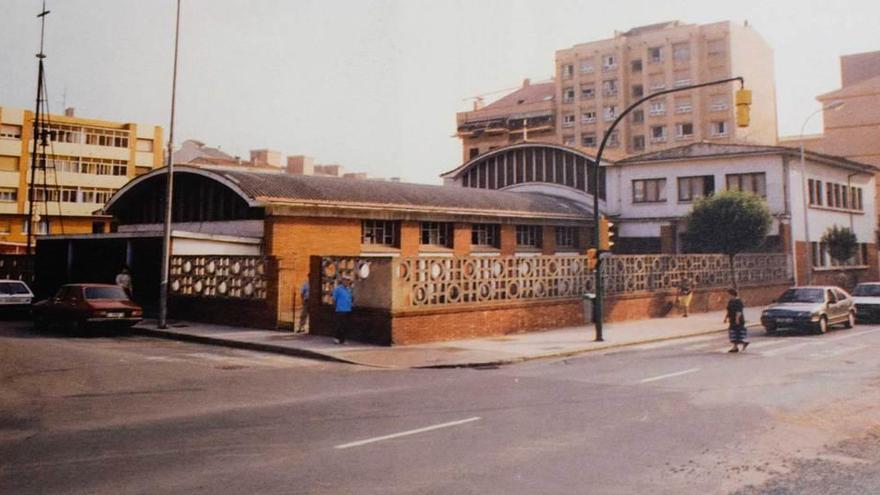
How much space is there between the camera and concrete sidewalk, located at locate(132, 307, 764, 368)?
587 inches

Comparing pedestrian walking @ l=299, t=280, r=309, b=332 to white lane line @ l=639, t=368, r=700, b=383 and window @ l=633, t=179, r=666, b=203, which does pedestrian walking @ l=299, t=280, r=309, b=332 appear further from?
window @ l=633, t=179, r=666, b=203

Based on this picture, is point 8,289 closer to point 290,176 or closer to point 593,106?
point 290,176

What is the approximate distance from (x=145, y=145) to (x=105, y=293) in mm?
49400

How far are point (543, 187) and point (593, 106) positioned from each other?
3036 cm

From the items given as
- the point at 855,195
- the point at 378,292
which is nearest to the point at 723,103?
the point at 855,195

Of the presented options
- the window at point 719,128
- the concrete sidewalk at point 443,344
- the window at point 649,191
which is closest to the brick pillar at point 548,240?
the window at point 649,191

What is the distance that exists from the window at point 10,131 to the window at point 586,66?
5233 cm

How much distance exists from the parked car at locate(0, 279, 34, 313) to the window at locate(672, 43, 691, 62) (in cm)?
5722

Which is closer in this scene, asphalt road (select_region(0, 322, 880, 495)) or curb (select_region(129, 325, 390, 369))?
asphalt road (select_region(0, 322, 880, 495))

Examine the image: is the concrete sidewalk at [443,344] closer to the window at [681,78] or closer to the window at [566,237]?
the window at [566,237]

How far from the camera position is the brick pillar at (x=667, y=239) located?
118 feet

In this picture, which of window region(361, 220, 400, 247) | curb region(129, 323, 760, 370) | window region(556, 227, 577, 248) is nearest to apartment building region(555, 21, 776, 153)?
window region(556, 227, 577, 248)

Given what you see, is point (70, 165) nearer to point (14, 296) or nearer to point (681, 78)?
point (14, 296)

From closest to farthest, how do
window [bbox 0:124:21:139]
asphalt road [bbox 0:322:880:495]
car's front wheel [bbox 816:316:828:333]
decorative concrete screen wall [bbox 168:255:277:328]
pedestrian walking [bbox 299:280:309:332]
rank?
asphalt road [bbox 0:322:880:495] < pedestrian walking [bbox 299:280:309:332] < car's front wheel [bbox 816:316:828:333] < decorative concrete screen wall [bbox 168:255:277:328] < window [bbox 0:124:21:139]
